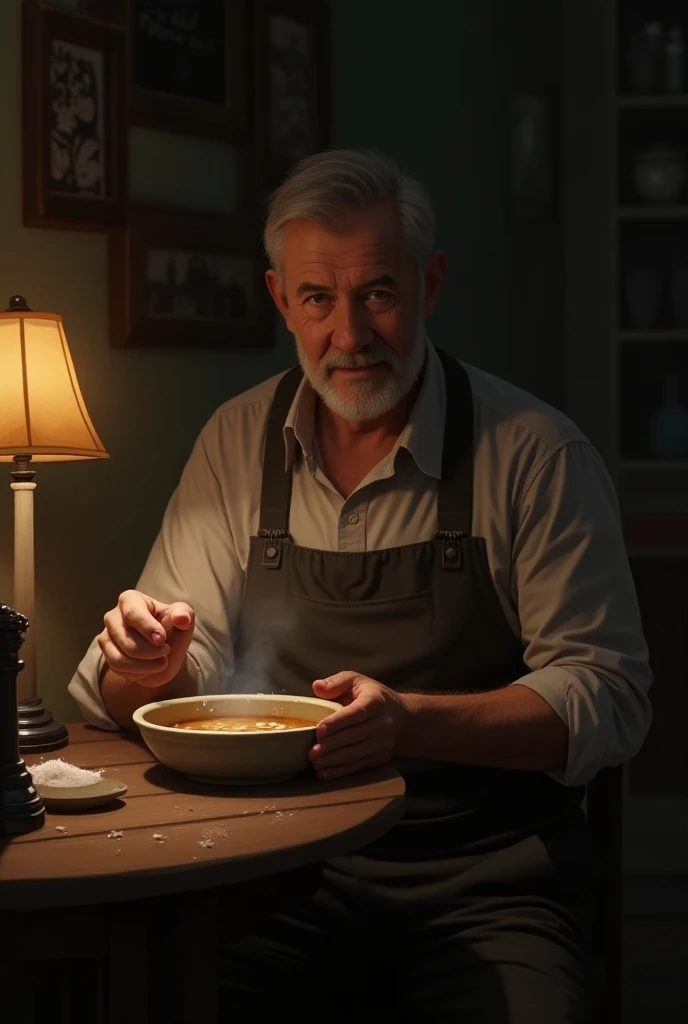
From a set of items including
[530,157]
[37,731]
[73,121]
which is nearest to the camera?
[37,731]

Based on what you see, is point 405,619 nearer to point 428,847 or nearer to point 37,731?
point 428,847

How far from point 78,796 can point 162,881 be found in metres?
0.26

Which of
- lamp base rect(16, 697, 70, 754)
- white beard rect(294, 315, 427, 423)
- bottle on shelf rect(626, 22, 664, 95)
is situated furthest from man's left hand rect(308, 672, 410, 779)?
bottle on shelf rect(626, 22, 664, 95)

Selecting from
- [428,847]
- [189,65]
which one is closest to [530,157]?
[189,65]

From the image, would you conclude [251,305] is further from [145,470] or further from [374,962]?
[374,962]

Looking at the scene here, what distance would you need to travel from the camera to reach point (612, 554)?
77.8 inches

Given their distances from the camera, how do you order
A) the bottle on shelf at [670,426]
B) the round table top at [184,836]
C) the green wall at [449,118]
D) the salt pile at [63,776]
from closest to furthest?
1. the round table top at [184,836]
2. the salt pile at [63,776]
3. the green wall at [449,118]
4. the bottle on shelf at [670,426]

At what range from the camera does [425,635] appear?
1978mm

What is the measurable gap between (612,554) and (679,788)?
2245 mm

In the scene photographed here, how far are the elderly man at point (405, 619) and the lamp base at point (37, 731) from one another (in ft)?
0.24

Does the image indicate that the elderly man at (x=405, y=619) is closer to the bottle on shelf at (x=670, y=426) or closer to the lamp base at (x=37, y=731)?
the lamp base at (x=37, y=731)

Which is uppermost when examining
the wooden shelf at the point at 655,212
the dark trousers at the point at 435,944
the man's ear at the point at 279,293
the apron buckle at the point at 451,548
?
the wooden shelf at the point at 655,212

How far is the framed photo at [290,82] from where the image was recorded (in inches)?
114

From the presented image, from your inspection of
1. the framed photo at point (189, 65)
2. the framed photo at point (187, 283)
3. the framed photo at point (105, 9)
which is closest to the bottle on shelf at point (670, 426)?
the framed photo at point (187, 283)
